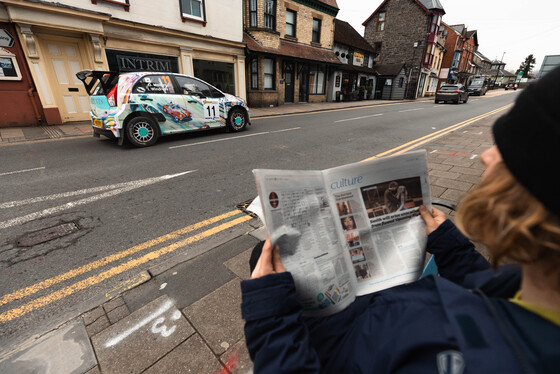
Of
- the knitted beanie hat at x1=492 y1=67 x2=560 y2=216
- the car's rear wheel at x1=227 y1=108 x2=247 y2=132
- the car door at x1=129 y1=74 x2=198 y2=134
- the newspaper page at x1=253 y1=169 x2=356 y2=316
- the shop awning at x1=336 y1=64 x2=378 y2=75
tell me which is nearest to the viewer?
the knitted beanie hat at x1=492 y1=67 x2=560 y2=216

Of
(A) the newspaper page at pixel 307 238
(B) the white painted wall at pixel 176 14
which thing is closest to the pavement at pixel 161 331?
(A) the newspaper page at pixel 307 238

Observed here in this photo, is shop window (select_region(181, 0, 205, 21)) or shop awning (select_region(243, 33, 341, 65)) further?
shop awning (select_region(243, 33, 341, 65))

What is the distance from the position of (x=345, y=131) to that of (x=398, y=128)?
6.93 feet

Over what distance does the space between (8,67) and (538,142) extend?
461 inches

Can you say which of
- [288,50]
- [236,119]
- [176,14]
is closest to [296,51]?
[288,50]

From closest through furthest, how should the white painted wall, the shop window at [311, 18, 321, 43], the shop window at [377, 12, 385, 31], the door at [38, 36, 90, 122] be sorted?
the door at [38, 36, 90, 122], the white painted wall, the shop window at [311, 18, 321, 43], the shop window at [377, 12, 385, 31]

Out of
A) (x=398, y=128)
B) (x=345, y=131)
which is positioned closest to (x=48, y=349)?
(x=345, y=131)

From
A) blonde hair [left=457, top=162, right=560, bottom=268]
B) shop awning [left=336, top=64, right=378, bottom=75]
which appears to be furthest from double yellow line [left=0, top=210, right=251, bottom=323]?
shop awning [left=336, top=64, right=378, bottom=75]

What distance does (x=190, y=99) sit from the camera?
675 cm

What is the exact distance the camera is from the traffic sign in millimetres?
7591

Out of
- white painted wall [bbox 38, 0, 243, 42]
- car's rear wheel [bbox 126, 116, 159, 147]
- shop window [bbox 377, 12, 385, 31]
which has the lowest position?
car's rear wheel [bbox 126, 116, 159, 147]

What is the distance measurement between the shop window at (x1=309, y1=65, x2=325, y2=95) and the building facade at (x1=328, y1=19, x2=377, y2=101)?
1099mm

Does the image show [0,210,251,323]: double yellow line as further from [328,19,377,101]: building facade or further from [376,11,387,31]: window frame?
[376,11,387,31]: window frame

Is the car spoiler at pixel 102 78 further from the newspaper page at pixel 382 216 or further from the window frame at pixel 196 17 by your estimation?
the newspaper page at pixel 382 216
